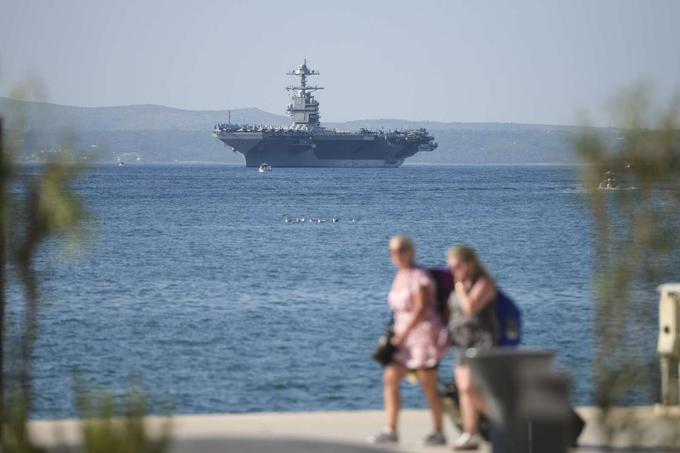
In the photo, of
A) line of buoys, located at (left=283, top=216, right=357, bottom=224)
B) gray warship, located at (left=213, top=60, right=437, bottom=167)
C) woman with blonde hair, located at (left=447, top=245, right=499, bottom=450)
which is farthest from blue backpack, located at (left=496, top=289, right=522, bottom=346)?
gray warship, located at (left=213, top=60, right=437, bottom=167)

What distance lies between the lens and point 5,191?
6.49 meters

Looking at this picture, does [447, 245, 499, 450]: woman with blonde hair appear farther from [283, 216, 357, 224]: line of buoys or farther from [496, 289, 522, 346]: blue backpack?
[283, 216, 357, 224]: line of buoys

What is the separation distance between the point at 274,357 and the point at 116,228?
4087 cm

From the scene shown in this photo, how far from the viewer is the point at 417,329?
21.7ft

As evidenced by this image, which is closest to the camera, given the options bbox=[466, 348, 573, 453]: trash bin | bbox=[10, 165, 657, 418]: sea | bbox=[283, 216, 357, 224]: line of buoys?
bbox=[466, 348, 573, 453]: trash bin

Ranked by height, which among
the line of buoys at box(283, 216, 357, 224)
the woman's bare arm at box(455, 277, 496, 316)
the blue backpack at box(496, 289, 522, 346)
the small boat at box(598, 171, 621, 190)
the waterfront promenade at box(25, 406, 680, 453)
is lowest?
the line of buoys at box(283, 216, 357, 224)

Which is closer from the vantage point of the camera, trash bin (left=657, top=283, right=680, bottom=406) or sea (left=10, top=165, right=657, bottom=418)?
trash bin (left=657, top=283, right=680, bottom=406)

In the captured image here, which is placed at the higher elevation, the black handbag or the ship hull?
the black handbag

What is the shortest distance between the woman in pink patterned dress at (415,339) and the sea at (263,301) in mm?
1431

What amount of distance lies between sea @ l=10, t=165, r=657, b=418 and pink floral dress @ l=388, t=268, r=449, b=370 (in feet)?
4.65

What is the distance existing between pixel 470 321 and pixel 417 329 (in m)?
0.39

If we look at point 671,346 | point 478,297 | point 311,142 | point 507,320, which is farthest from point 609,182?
point 311,142

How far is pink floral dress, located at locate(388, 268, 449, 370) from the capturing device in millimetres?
6590

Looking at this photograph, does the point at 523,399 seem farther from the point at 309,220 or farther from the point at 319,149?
the point at 319,149
